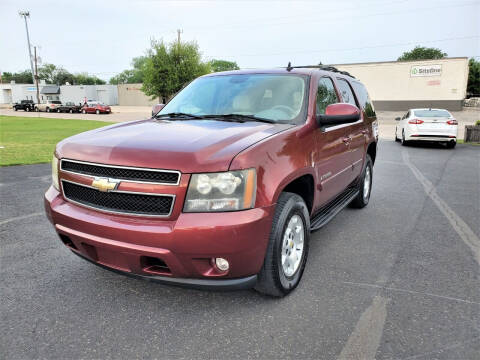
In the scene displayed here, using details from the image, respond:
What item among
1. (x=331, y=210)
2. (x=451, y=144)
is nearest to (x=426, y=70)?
(x=451, y=144)

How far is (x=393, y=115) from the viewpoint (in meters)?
39.1

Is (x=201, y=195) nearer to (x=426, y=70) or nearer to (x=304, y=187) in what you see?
(x=304, y=187)

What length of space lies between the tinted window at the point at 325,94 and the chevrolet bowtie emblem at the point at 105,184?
2046 millimetres

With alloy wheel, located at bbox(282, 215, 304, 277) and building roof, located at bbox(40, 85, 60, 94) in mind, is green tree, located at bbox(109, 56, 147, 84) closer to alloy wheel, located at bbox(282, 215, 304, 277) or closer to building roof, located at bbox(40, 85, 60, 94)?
building roof, located at bbox(40, 85, 60, 94)

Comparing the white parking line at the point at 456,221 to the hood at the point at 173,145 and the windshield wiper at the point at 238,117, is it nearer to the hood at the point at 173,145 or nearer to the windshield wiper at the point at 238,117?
the windshield wiper at the point at 238,117

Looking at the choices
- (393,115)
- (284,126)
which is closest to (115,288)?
(284,126)

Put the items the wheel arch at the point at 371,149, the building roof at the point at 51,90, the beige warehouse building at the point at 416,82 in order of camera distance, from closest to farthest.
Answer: the wheel arch at the point at 371,149 < the beige warehouse building at the point at 416,82 < the building roof at the point at 51,90

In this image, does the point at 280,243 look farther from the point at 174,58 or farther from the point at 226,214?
the point at 174,58

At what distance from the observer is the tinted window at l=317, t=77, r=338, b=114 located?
3.72 m

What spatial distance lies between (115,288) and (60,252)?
1.10 m

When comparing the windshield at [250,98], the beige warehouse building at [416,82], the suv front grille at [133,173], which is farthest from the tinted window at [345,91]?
A: the beige warehouse building at [416,82]

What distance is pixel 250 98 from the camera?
3701 millimetres

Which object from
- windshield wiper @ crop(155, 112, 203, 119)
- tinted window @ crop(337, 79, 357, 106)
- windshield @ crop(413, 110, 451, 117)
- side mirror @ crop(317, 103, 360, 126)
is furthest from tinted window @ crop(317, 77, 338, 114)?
windshield @ crop(413, 110, 451, 117)

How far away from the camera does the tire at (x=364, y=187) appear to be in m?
5.40
